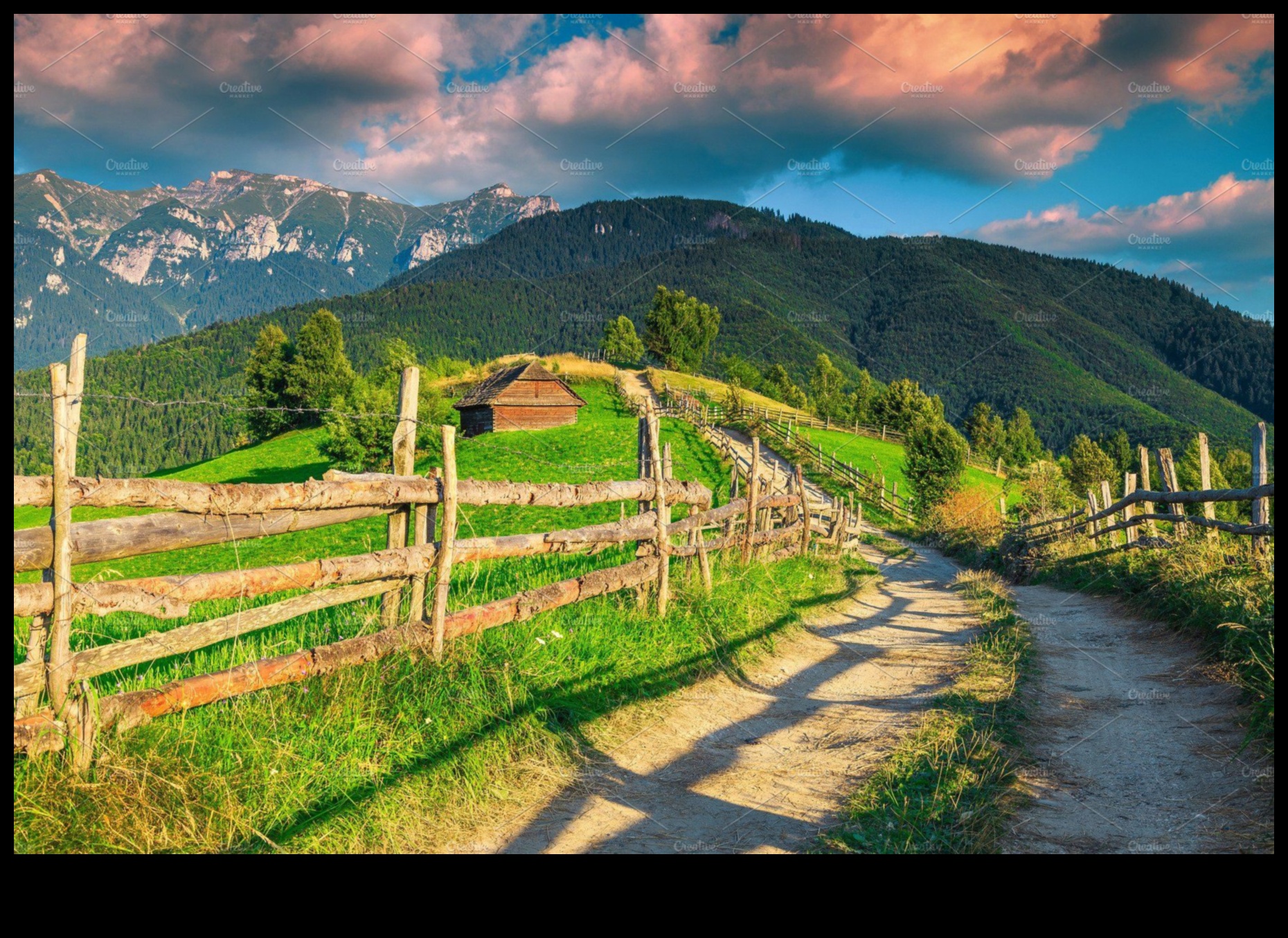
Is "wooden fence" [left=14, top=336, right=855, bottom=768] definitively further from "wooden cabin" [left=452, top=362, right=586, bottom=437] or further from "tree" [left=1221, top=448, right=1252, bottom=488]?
"tree" [left=1221, top=448, right=1252, bottom=488]

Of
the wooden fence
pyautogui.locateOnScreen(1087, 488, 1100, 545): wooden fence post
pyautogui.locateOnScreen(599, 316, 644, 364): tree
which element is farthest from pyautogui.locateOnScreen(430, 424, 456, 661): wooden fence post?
pyautogui.locateOnScreen(599, 316, 644, 364): tree

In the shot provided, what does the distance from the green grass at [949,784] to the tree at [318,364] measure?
72213 mm

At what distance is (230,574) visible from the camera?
14.4 ft

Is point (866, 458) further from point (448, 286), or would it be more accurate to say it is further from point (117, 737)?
point (448, 286)

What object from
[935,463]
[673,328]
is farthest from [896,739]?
[673,328]

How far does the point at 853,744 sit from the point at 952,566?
55.6 feet

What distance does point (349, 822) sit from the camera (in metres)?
3.66

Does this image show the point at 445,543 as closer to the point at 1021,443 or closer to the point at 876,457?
the point at 876,457

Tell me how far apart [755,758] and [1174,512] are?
31.4ft

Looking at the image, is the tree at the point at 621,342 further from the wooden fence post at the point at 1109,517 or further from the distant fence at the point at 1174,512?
the distant fence at the point at 1174,512

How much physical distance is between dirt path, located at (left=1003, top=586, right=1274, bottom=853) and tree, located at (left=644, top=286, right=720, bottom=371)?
78185mm

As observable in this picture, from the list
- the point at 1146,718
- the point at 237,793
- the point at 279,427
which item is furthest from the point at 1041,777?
the point at 279,427

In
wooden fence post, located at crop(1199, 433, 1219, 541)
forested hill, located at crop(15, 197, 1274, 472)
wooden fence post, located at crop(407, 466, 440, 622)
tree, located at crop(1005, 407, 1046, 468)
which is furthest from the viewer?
forested hill, located at crop(15, 197, 1274, 472)

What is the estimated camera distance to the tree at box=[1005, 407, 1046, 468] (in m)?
87.8
